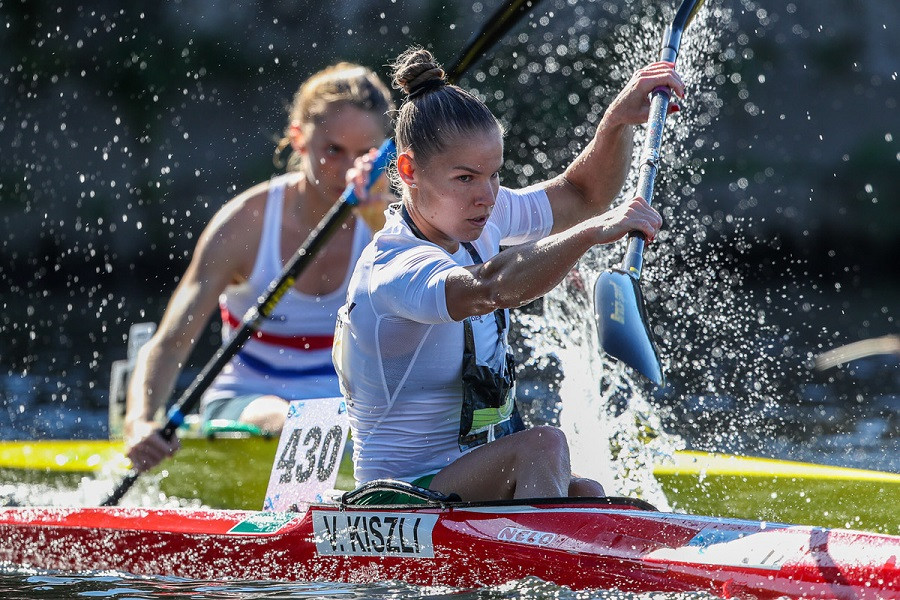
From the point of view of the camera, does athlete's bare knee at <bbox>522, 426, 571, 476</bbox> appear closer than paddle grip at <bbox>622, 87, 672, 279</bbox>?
No

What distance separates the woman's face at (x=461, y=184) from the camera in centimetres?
219

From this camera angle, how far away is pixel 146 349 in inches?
147

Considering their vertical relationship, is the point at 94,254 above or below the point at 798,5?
below

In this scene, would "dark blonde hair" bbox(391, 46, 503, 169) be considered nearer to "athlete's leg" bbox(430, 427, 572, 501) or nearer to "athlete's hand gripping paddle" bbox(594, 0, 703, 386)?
"athlete's hand gripping paddle" bbox(594, 0, 703, 386)

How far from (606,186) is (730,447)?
6.97 feet

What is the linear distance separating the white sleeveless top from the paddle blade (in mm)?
2081

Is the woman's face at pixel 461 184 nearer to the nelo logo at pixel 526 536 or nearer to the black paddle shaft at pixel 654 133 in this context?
the black paddle shaft at pixel 654 133

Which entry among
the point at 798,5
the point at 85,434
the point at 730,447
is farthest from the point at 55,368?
the point at 798,5

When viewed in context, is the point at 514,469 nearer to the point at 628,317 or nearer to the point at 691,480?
the point at 628,317

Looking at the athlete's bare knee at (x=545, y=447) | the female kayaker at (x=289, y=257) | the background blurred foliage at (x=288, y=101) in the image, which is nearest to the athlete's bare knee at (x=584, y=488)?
the athlete's bare knee at (x=545, y=447)

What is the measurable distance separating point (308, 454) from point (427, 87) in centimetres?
99

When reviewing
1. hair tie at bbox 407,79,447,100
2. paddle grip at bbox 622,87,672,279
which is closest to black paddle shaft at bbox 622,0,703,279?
paddle grip at bbox 622,87,672,279

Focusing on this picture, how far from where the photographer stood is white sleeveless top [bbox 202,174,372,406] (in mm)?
4020

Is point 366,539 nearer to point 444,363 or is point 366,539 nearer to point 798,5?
point 444,363
